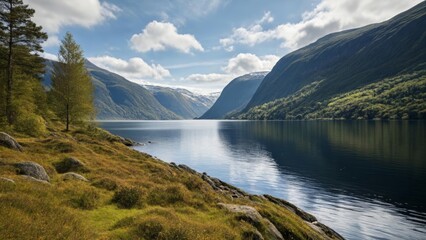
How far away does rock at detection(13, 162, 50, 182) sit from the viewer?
22.6m

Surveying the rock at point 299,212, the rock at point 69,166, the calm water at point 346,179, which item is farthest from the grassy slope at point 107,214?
the calm water at point 346,179

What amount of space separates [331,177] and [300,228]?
4262 centimetres

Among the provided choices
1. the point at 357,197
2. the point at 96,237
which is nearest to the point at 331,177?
the point at 357,197

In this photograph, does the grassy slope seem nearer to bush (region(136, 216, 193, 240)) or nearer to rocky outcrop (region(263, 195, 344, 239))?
bush (region(136, 216, 193, 240))

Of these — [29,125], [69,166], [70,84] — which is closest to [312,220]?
[69,166]

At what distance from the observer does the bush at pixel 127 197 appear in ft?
65.0

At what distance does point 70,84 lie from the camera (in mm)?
64812

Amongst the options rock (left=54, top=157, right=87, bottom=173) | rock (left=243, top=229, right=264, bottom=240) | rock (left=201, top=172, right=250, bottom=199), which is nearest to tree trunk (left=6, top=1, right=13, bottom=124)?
rock (left=54, top=157, right=87, bottom=173)

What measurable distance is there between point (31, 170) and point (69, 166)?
6575 millimetres

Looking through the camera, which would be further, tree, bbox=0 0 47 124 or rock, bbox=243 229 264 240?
tree, bbox=0 0 47 124

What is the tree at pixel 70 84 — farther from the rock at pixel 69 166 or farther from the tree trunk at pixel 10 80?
the rock at pixel 69 166

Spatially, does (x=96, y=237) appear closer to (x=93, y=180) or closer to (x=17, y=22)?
(x=93, y=180)

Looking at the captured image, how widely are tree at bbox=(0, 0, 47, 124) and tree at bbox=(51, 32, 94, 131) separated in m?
14.6

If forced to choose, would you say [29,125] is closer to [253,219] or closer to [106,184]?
[106,184]
